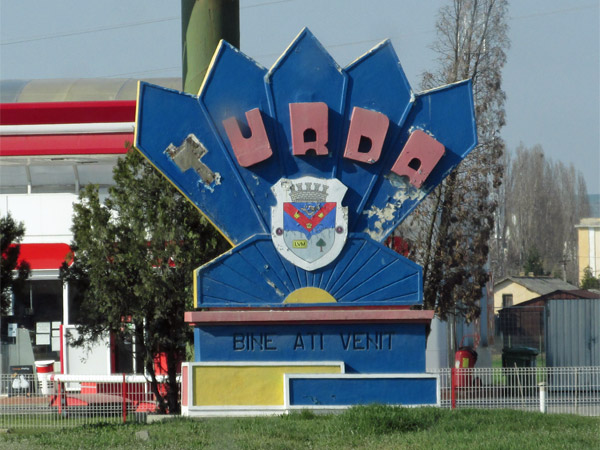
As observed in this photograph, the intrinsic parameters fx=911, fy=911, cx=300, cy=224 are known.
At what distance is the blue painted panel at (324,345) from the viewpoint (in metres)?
14.1

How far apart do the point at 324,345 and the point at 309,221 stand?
194cm

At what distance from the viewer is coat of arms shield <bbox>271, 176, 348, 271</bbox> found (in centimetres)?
1403

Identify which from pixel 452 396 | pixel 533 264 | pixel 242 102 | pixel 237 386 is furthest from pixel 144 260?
pixel 533 264

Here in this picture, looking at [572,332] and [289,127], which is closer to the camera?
[289,127]

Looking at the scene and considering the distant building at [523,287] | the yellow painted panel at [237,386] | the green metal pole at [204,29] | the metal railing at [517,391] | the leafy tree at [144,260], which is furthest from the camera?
the distant building at [523,287]

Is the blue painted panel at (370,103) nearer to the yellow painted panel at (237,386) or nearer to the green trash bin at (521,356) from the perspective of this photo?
the yellow painted panel at (237,386)

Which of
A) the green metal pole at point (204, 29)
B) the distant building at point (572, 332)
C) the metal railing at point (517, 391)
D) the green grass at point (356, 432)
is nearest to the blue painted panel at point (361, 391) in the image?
the green grass at point (356, 432)

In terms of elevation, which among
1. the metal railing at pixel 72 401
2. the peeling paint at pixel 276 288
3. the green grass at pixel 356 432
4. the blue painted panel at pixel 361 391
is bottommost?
the metal railing at pixel 72 401

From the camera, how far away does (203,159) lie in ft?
46.1

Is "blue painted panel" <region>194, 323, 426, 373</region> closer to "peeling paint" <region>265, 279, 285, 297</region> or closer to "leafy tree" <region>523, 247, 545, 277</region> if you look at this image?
"peeling paint" <region>265, 279, 285, 297</region>

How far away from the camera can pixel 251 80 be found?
1416 centimetres

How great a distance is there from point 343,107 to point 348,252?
2.26 metres

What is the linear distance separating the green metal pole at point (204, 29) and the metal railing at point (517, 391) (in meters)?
7.14

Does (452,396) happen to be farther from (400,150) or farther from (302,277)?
(400,150)
